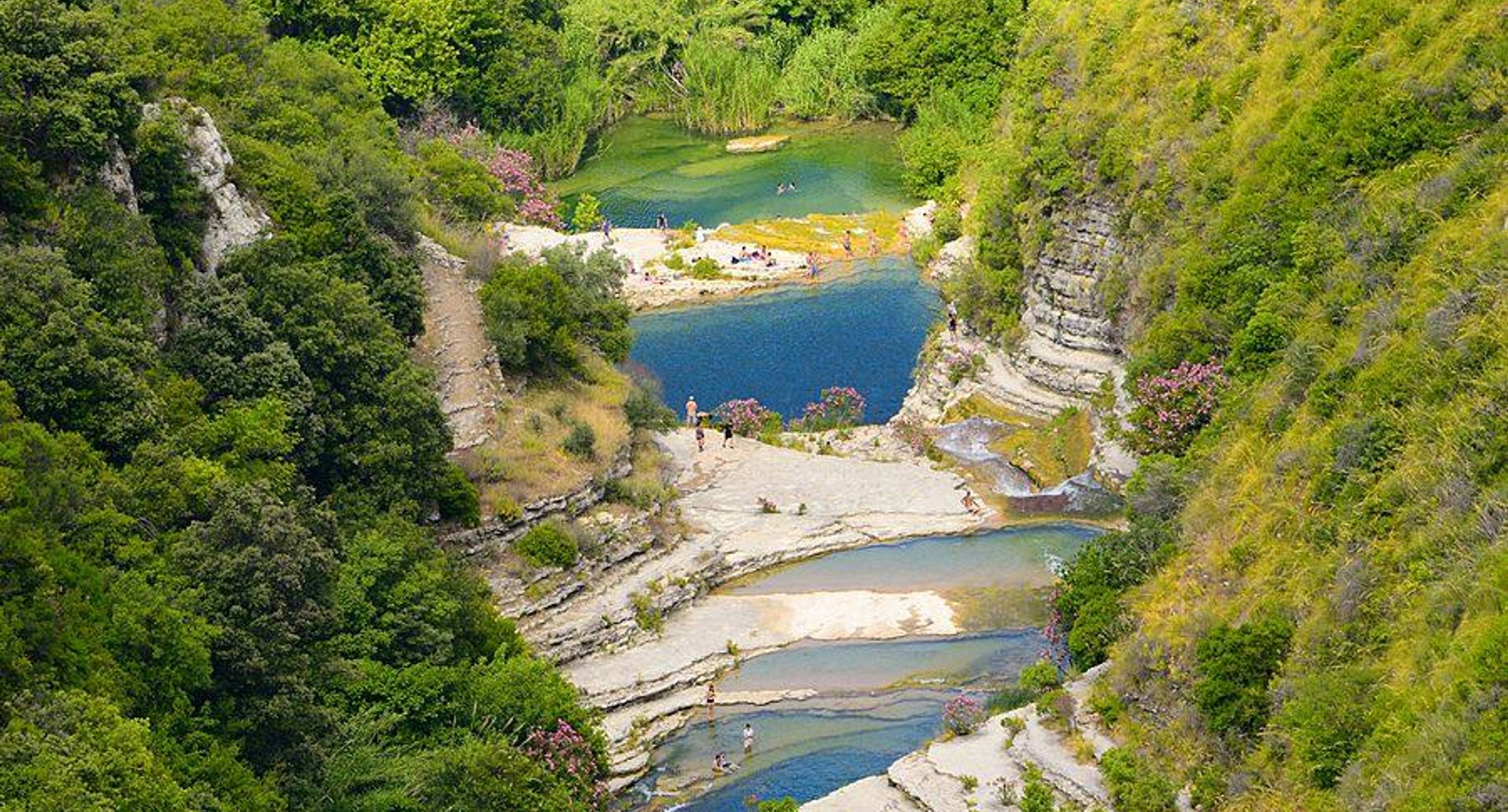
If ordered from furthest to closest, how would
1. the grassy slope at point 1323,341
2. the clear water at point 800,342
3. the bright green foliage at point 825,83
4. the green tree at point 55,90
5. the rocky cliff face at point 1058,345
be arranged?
the bright green foliage at point 825,83 → the clear water at point 800,342 → the rocky cliff face at point 1058,345 → the green tree at point 55,90 → the grassy slope at point 1323,341

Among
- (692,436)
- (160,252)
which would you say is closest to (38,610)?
(160,252)

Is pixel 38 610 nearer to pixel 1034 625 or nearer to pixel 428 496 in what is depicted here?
pixel 428 496

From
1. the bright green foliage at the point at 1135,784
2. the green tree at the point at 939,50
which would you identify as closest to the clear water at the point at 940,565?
the bright green foliage at the point at 1135,784

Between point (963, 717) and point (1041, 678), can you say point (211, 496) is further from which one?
point (1041, 678)

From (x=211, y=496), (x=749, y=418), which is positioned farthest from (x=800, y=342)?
(x=211, y=496)

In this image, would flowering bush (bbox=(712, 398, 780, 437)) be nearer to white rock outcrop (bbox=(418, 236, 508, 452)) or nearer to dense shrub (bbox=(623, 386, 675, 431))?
dense shrub (bbox=(623, 386, 675, 431))

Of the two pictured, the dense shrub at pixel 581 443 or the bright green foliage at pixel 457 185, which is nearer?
the dense shrub at pixel 581 443

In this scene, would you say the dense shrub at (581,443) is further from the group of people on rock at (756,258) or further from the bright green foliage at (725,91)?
the bright green foliage at (725,91)

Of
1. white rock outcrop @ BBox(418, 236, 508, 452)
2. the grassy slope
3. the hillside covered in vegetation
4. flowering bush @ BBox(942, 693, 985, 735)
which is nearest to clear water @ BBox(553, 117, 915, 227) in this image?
the hillside covered in vegetation
